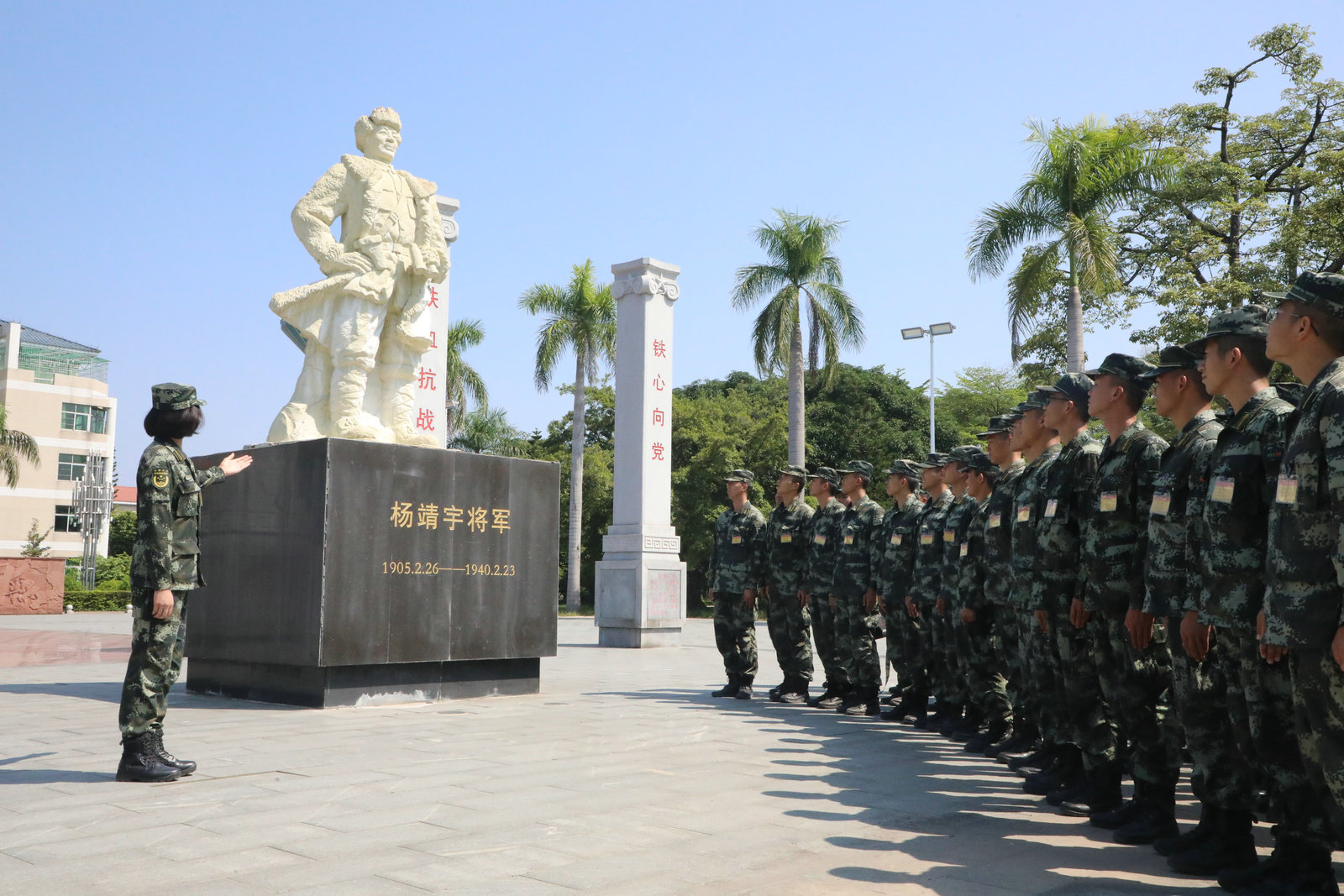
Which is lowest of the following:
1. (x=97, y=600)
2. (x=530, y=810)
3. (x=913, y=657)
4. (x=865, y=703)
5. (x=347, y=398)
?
(x=97, y=600)

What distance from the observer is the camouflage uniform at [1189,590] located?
3.66 metres

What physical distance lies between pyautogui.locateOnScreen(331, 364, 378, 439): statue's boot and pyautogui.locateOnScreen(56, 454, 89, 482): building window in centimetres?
4637

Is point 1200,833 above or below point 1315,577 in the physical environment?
below

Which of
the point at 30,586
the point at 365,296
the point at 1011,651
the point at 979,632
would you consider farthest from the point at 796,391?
the point at 30,586

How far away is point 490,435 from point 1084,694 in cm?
3247

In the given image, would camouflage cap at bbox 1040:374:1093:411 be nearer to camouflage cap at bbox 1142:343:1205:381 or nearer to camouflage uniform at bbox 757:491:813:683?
camouflage cap at bbox 1142:343:1205:381

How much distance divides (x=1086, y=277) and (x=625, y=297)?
6984mm

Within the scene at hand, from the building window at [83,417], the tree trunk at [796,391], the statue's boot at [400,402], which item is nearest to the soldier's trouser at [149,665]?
the statue's boot at [400,402]

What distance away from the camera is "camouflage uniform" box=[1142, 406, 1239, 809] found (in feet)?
12.0

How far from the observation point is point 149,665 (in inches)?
194

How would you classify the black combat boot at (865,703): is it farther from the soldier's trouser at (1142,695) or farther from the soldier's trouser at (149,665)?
the soldier's trouser at (149,665)

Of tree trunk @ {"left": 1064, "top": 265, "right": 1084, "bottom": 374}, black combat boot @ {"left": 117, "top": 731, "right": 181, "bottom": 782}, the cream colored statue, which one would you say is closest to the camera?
black combat boot @ {"left": 117, "top": 731, "right": 181, "bottom": 782}

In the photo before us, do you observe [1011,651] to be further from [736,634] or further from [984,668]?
[736,634]

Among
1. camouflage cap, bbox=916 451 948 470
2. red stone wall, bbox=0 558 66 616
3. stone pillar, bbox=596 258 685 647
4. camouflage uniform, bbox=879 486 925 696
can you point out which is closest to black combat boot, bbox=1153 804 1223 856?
camouflage uniform, bbox=879 486 925 696
